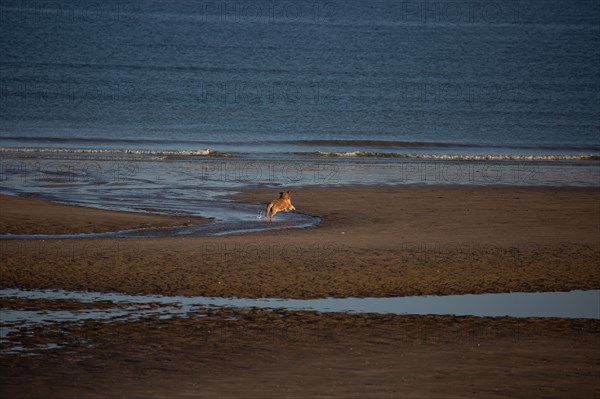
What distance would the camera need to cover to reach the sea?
2706 centimetres

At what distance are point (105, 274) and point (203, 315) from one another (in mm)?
2589

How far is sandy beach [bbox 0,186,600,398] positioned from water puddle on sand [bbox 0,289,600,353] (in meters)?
0.30

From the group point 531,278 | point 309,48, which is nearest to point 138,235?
point 531,278

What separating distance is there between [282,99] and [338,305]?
48.0 m

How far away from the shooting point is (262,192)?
23.7m

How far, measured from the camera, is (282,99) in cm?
5978

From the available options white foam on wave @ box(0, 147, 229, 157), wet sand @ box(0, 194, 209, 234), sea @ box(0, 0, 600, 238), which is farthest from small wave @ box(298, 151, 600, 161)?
wet sand @ box(0, 194, 209, 234)

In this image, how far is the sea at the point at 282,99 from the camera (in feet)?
88.8

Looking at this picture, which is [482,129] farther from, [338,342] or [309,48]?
[338,342]

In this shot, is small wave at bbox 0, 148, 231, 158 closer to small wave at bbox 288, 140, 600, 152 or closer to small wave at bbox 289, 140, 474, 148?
small wave at bbox 289, 140, 474, 148

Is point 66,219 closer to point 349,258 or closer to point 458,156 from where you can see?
point 349,258

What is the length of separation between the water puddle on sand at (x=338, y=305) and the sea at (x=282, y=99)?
16.5 feet

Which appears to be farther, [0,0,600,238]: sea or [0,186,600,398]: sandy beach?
[0,0,600,238]: sea

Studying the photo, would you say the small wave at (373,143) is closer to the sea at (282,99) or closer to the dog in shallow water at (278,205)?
the sea at (282,99)
